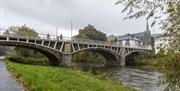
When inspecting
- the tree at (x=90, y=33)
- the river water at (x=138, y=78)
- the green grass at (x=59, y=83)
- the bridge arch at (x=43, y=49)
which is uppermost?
the tree at (x=90, y=33)

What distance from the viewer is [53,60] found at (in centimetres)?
5916

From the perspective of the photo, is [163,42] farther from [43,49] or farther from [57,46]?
[57,46]

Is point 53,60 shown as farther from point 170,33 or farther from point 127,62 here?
point 170,33

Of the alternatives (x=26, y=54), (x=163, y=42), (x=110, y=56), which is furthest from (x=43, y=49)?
(x=163, y=42)

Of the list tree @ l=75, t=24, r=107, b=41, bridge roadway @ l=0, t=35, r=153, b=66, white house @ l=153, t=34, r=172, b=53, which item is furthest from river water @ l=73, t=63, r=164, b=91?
tree @ l=75, t=24, r=107, b=41

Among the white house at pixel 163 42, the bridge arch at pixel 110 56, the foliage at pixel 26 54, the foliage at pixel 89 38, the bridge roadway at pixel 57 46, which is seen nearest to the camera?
the white house at pixel 163 42

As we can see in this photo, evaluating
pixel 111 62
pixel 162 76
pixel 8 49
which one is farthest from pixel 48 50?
pixel 8 49

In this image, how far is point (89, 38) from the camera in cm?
9994

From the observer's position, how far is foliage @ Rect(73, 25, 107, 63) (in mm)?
86919

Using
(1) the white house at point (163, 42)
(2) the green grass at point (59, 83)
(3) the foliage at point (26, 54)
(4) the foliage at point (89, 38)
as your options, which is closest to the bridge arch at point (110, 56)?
(4) the foliage at point (89, 38)

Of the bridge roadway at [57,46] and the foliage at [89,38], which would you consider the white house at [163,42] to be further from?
the foliage at [89,38]

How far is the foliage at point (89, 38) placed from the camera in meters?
86.9

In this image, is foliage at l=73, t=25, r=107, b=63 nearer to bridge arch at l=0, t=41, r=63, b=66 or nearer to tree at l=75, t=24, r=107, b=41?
tree at l=75, t=24, r=107, b=41

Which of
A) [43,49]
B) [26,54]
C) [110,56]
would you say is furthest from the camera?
[110,56]
